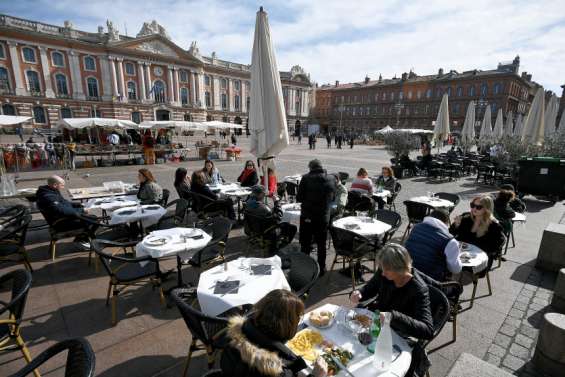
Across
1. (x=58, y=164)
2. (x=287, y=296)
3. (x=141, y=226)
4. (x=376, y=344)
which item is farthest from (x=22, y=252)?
(x=58, y=164)

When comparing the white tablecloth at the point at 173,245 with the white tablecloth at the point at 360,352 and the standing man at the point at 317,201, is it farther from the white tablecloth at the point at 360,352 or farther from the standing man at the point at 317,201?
the white tablecloth at the point at 360,352

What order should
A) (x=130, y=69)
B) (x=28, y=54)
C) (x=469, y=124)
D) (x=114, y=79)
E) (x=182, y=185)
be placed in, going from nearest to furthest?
1. (x=182, y=185)
2. (x=469, y=124)
3. (x=28, y=54)
4. (x=114, y=79)
5. (x=130, y=69)

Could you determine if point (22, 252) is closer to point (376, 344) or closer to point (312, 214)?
point (312, 214)

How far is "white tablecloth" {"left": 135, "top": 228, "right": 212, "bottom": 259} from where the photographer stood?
11.1ft

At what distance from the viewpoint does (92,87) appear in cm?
3897

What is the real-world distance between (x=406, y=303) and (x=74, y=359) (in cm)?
235

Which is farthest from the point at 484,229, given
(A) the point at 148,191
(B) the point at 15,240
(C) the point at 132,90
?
(C) the point at 132,90

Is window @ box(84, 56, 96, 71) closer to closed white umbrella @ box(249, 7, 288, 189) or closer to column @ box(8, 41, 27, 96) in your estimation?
column @ box(8, 41, 27, 96)

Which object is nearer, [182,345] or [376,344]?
[376,344]

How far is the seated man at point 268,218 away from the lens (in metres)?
4.34

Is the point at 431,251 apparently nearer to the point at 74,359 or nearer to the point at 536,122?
the point at 74,359

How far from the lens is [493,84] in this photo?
49969mm

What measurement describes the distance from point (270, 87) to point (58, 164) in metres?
17.0

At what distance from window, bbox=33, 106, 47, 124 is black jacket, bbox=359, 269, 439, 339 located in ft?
154
